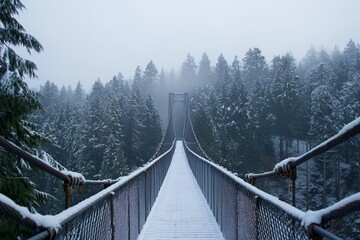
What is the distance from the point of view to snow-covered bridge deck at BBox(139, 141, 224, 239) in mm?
6391

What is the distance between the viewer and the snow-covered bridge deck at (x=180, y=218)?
6391 millimetres

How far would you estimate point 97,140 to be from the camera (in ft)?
173

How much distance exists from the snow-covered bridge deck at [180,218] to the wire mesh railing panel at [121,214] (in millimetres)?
1233

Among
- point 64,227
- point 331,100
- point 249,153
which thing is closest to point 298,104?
point 331,100

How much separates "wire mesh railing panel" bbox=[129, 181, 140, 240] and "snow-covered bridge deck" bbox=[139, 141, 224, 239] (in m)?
0.33

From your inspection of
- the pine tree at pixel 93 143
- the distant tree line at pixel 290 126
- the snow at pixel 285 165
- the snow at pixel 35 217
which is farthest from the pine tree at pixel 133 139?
the snow at pixel 35 217

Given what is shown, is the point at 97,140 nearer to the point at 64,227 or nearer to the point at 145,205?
the point at 145,205

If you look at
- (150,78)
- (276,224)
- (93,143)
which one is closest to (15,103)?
(276,224)

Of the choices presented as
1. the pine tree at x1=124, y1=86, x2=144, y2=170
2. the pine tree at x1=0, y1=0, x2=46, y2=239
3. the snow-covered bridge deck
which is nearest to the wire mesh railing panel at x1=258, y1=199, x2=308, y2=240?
the snow-covered bridge deck

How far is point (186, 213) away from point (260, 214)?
4.48m

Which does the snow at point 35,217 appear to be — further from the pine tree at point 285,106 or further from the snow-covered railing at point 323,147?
the pine tree at point 285,106

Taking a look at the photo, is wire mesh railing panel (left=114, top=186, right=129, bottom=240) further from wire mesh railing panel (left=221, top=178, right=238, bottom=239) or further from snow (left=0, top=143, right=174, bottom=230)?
wire mesh railing panel (left=221, top=178, right=238, bottom=239)

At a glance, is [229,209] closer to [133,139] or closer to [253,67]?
[133,139]

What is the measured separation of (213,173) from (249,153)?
153 ft
